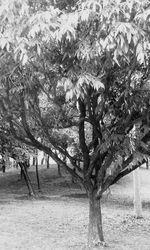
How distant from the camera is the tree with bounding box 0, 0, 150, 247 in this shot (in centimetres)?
472

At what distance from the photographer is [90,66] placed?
548 centimetres

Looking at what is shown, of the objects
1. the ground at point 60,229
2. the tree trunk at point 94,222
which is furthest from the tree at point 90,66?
the ground at point 60,229

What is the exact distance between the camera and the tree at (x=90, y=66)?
186 inches

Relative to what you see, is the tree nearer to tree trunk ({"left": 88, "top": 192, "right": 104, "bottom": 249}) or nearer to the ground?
tree trunk ({"left": 88, "top": 192, "right": 104, "bottom": 249})

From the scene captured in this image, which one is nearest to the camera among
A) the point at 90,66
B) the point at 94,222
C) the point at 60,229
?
the point at 90,66

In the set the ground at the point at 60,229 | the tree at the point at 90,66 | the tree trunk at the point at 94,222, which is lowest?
the ground at the point at 60,229

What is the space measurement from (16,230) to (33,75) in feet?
22.0

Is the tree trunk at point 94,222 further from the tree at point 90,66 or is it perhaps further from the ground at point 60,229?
the ground at point 60,229

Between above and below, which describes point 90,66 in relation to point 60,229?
above

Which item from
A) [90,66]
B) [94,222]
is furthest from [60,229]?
[90,66]

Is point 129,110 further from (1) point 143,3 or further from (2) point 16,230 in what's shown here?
(2) point 16,230

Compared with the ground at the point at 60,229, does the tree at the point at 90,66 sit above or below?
above

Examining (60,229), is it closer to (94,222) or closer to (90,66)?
(94,222)

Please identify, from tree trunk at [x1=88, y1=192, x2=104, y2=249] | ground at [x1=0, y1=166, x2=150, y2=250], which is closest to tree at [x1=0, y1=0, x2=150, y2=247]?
tree trunk at [x1=88, y1=192, x2=104, y2=249]
